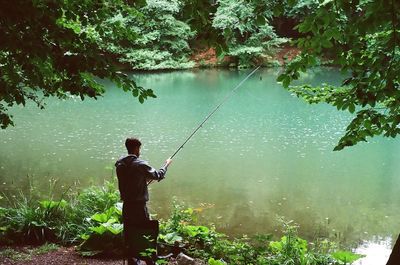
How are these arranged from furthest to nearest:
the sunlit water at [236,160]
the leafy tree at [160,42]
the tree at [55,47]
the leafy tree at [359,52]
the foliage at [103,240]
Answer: the leafy tree at [160,42] → the sunlit water at [236,160] → the foliage at [103,240] → the tree at [55,47] → the leafy tree at [359,52]

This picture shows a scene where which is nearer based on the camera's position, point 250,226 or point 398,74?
point 398,74

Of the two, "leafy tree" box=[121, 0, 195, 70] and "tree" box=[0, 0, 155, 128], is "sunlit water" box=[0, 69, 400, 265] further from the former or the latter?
"leafy tree" box=[121, 0, 195, 70]

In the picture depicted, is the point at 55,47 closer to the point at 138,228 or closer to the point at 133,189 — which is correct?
the point at 133,189

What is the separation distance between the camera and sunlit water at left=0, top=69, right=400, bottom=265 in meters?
8.02

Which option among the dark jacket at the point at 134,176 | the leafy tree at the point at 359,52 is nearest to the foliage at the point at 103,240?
the dark jacket at the point at 134,176

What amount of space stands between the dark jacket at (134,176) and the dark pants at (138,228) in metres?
0.09

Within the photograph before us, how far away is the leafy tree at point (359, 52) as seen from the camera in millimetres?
2154

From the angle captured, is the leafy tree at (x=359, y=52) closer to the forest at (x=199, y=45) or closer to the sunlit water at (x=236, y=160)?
the forest at (x=199, y=45)

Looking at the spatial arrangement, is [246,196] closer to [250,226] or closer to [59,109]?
Result: [250,226]

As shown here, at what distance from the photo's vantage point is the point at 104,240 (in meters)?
5.09

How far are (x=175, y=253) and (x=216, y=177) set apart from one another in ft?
17.2

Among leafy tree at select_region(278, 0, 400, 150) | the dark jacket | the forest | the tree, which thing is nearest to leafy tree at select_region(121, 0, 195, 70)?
the forest

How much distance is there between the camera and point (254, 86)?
78.9 ft

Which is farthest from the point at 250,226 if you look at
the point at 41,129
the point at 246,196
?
the point at 41,129
